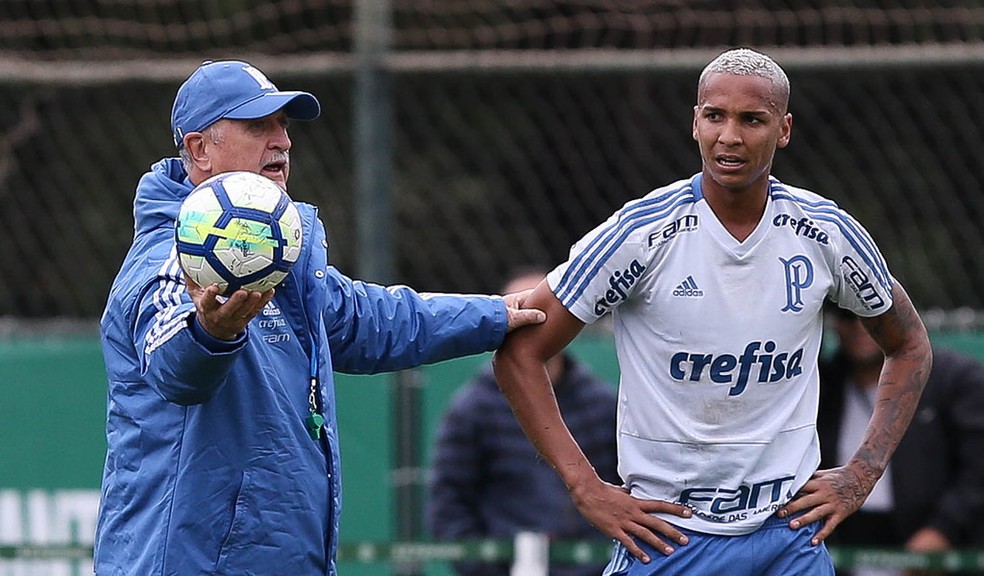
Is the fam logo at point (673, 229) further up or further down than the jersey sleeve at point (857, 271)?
further up

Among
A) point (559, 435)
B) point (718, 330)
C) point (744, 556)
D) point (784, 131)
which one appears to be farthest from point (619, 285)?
point (744, 556)

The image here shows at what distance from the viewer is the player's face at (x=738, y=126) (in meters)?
4.69

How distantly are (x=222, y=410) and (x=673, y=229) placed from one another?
1.32 metres

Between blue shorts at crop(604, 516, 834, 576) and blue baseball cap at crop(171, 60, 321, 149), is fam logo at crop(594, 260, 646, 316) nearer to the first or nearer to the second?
blue shorts at crop(604, 516, 834, 576)

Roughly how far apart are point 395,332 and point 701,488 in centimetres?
96

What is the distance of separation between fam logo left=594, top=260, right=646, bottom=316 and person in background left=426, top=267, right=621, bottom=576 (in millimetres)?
2222

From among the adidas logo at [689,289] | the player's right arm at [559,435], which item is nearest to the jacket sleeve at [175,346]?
the player's right arm at [559,435]

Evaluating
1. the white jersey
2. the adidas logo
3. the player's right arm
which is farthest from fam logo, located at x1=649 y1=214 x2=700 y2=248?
the player's right arm

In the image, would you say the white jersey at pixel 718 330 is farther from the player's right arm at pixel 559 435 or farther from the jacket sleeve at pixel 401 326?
the jacket sleeve at pixel 401 326

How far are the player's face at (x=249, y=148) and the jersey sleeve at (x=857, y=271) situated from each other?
1546mm

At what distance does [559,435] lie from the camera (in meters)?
4.93

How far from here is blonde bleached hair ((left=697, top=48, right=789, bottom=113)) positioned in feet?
15.5

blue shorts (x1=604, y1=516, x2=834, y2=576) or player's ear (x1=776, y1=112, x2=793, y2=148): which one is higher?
player's ear (x1=776, y1=112, x2=793, y2=148)

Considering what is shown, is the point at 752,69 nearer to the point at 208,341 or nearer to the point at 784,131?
the point at 784,131
